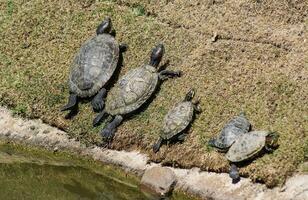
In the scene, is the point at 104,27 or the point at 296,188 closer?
the point at 296,188

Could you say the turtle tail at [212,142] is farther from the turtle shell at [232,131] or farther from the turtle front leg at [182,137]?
the turtle front leg at [182,137]

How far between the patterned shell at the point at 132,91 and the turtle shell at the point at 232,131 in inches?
61.1

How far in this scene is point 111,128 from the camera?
12.0m

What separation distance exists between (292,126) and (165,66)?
2.59 m

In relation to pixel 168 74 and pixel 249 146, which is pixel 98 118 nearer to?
pixel 168 74

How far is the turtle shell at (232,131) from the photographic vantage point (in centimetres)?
1111

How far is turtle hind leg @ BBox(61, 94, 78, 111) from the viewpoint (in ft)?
40.9

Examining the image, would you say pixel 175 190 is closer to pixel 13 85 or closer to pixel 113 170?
pixel 113 170

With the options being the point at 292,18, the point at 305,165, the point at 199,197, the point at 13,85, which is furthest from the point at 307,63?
the point at 13,85

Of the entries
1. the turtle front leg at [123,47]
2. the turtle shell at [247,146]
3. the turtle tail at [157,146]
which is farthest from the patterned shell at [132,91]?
the turtle shell at [247,146]

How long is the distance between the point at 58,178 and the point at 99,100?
A: 1.53 m

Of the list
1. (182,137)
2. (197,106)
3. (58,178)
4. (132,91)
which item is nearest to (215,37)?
(197,106)

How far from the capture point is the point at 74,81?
12.6m

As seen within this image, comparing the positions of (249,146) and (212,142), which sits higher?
(249,146)
